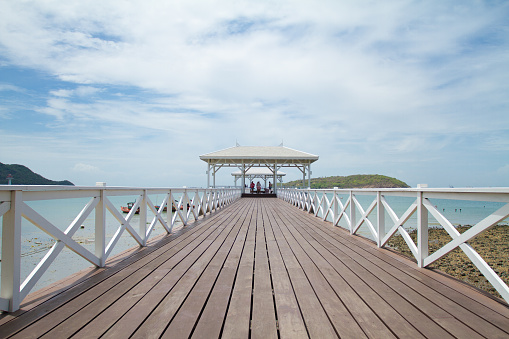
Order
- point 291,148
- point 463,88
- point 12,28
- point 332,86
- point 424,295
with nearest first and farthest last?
point 424,295, point 12,28, point 463,88, point 332,86, point 291,148

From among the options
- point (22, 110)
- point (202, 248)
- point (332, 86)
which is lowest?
point (202, 248)

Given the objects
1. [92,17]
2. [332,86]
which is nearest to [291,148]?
[332,86]

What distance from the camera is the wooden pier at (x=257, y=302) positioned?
159 cm

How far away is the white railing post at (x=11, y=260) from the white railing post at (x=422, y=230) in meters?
3.49

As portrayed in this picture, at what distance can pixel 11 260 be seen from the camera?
185cm

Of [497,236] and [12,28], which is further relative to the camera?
[497,236]

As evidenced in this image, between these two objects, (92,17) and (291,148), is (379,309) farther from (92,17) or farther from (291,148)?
(291,148)

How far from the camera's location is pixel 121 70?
9.49 m

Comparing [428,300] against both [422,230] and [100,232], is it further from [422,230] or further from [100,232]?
[100,232]

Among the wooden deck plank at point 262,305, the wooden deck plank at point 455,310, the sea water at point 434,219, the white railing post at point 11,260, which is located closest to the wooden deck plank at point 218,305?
the wooden deck plank at point 262,305

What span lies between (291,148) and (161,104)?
35.0 feet

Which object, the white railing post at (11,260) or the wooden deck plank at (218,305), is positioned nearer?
the wooden deck plank at (218,305)

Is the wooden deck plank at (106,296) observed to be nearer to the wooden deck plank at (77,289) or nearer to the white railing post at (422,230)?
the wooden deck plank at (77,289)

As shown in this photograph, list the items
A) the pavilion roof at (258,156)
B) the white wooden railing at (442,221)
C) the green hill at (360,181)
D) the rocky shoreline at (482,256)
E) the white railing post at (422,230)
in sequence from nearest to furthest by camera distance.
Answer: the white wooden railing at (442,221) → the white railing post at (422,230) → the rocky shoreline at (482,256) → the pavilion roof at (258,156) → the green hill at (360,181)
